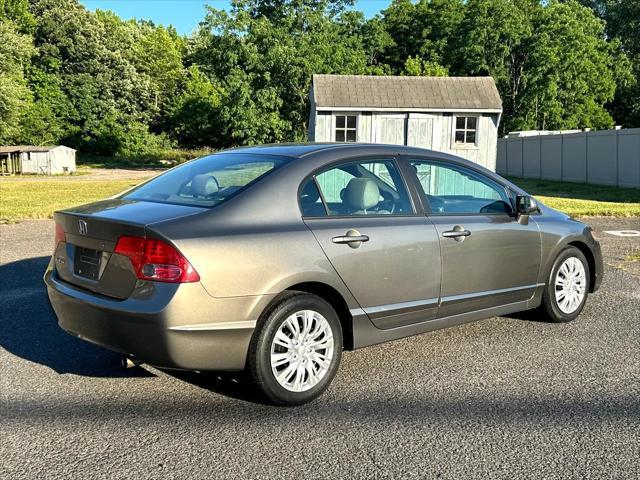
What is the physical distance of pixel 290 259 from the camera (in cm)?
383

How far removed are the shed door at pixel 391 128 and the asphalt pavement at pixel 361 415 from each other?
780 inches

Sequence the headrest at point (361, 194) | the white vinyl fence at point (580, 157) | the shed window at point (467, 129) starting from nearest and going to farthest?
the headrest at point (361, 194)
the white vinyl fence at point (580, 157)
the shed window at point (467, 129)

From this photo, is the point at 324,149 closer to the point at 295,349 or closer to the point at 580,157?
the point at 295,349

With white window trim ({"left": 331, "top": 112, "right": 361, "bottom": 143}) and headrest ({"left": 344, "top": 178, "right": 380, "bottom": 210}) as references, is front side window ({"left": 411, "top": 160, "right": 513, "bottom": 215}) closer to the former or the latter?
Answer: headrest ({"left": 344, "top": 178, "right": 380, "bottom": 210})

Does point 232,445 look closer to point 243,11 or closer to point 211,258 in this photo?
point 211,258

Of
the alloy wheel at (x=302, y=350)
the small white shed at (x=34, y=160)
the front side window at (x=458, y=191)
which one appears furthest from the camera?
the small white shed at (x=34, y=160)

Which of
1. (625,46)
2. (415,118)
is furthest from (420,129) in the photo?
(625,46)

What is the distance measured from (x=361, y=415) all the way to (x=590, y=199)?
59.2ft

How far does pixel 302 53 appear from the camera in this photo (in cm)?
4116

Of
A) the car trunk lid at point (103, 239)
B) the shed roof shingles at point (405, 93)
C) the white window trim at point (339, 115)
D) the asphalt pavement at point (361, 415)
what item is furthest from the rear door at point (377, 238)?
the shed roof shingles at point (405, 93)

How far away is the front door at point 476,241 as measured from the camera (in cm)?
470

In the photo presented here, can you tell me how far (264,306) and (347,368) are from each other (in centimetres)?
112

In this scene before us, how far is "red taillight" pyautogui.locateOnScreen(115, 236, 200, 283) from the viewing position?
11.5 ft

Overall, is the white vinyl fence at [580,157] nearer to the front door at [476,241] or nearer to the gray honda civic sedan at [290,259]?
the front door at [476,241]
